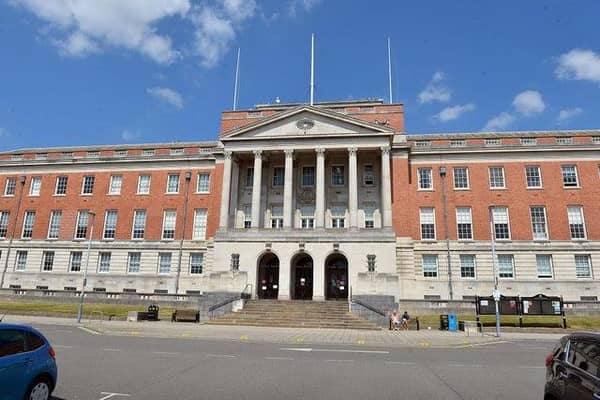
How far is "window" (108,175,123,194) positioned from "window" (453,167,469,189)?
3747cm

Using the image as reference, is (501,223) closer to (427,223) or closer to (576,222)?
(576,222)

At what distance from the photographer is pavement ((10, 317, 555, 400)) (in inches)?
371

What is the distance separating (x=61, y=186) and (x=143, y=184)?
1073cm

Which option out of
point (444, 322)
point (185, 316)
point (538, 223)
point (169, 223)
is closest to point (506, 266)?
point (538, 223)

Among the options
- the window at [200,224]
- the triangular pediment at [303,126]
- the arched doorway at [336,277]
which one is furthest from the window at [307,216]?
the window at [200,224]

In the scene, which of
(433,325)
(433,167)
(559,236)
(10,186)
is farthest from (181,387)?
(10,186)

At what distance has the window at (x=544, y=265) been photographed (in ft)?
128

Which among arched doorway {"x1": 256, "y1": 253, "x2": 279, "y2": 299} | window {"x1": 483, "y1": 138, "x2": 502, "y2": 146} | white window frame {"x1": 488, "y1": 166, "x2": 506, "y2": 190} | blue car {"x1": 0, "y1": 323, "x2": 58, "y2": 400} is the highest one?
window {"x1": 483, "y1": 138, "x2": 502, "y2": 146}

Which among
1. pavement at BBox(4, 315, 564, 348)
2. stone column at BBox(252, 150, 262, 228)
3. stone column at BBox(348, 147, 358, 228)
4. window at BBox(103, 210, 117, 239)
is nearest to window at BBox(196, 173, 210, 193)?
stone column at BBox(252, 150, 262, 228)

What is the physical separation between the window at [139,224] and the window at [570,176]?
1745 inches

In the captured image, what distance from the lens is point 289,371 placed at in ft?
39.9

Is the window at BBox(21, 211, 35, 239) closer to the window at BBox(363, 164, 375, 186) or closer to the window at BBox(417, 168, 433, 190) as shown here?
the window at BBox(363, 164, 375, 186)

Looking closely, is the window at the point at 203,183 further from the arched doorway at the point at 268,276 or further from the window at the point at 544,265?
the window at the point at 544,265

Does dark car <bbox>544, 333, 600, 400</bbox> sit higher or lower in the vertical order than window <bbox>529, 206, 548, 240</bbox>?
lower
